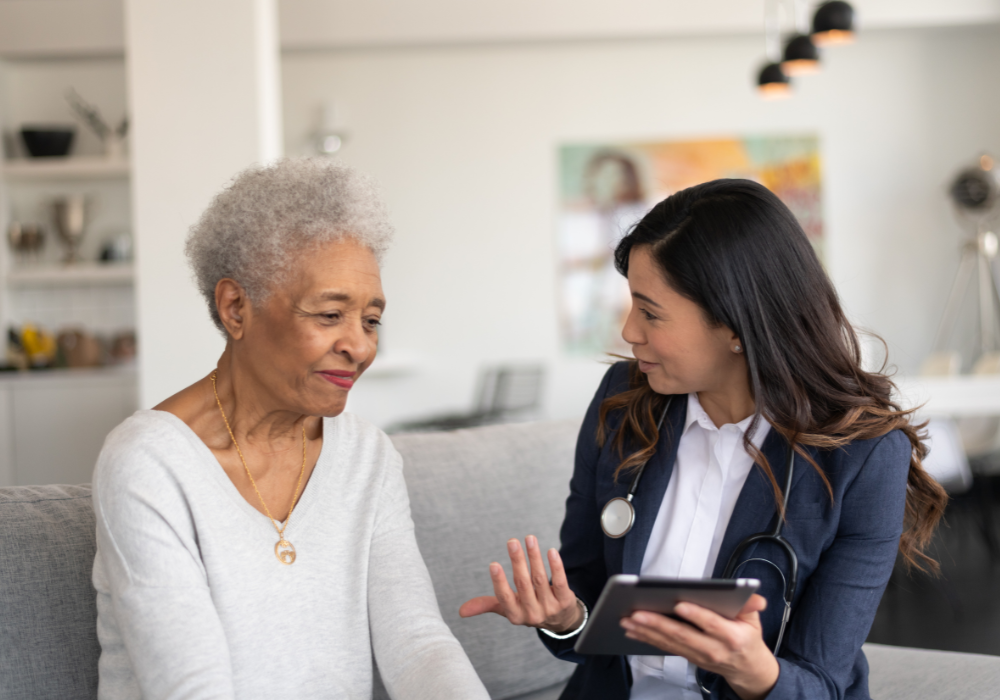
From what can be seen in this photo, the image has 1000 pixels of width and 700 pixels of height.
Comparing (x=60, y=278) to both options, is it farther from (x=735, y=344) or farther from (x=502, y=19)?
(x=735, y=344)

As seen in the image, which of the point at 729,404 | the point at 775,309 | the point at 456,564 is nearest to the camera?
the point at 775,309

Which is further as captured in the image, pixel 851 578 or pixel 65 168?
pixel 65 168

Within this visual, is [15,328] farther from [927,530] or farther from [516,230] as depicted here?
[927,530]

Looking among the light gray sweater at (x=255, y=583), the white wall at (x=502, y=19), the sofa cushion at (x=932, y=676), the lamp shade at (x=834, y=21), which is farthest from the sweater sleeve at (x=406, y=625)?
the white wall at (x=502, y=19)

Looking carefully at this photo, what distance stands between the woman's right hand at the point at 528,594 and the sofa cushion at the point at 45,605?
0.58m

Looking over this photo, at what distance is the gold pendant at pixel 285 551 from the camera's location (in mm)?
1232

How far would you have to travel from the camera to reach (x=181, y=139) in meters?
3.33

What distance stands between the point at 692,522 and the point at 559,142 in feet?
17.1

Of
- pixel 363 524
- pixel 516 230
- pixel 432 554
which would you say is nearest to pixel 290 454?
pixel 363 524

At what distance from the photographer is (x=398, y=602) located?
129 centimetres

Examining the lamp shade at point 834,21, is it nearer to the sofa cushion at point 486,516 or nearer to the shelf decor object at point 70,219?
the sofa cushion at point 486,516

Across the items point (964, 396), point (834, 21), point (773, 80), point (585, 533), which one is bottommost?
point (964, 396)

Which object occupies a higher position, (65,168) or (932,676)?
(65,168)

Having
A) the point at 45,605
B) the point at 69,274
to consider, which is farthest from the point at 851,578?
the point at 69,274
